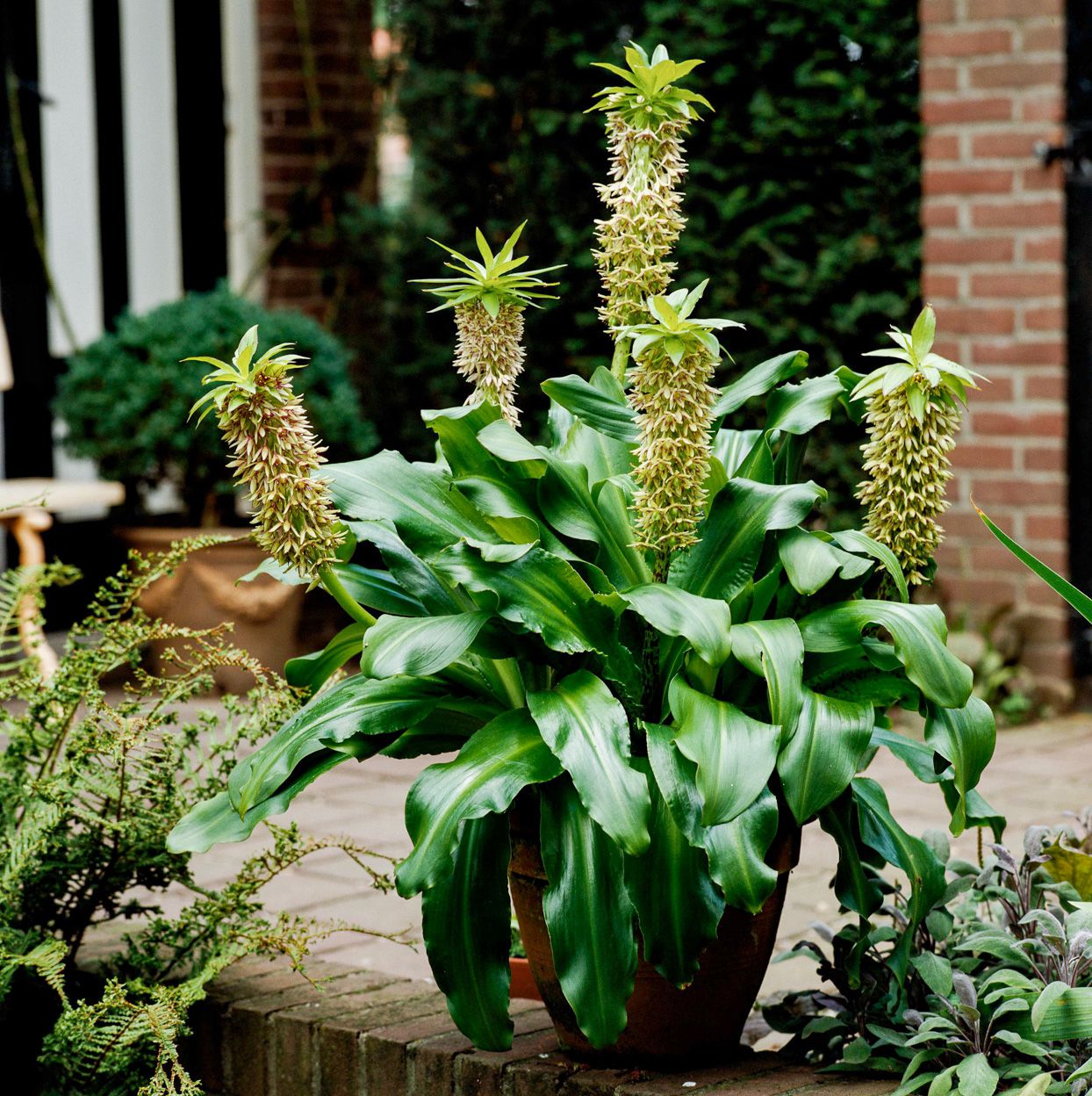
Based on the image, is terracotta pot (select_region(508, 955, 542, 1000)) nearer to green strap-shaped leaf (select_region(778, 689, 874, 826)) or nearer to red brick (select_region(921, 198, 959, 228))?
green strap-shaped leaf (select_region(778, 689, 874, 826))

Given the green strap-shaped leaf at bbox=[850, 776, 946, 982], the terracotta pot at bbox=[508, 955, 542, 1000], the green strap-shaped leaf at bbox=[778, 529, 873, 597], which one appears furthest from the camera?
the terracotta pot at bbox=[508, 955, 542, 1000]

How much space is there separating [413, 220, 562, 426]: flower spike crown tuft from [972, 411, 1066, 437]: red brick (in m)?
3.17

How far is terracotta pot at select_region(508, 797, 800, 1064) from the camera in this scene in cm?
185

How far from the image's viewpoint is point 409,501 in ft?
6.43

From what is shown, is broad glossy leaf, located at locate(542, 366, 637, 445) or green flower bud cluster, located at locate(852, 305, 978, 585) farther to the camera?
broad glossy leaf, located at locate(542, 366, 637, 445)

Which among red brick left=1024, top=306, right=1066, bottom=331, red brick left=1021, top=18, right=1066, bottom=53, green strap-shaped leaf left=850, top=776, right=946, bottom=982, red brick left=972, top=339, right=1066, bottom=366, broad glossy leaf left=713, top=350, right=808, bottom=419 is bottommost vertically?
green strap-shaped leaf left=850, top=776, right=946, bottom=982

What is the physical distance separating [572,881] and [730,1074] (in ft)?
0.97

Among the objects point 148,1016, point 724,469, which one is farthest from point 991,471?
point 148,1016

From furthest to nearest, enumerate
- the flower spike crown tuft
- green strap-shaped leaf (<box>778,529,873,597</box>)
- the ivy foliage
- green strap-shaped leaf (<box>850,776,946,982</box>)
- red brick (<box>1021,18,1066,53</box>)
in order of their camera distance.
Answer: the ivy foliage < red brick (<box>1021,18,1066,53</box>) < the flower spike crown tuft < green strap-shaped leaf (<box>850,776,946,982</box>) < green strap-shaped leaf (<box>778,529,873,597</box>)

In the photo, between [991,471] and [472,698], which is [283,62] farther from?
[472,698]

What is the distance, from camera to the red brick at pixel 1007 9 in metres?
4.85

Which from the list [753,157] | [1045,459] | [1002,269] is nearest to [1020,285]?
[1002,269]

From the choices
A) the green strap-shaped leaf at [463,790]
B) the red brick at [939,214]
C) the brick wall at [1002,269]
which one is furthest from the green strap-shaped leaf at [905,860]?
the red brick at [939,214]

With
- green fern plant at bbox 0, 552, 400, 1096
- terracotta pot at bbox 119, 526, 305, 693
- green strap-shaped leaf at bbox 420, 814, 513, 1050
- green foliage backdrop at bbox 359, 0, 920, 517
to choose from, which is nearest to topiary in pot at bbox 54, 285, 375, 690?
terracotta pot at bbox 119, 526, 305, 693
